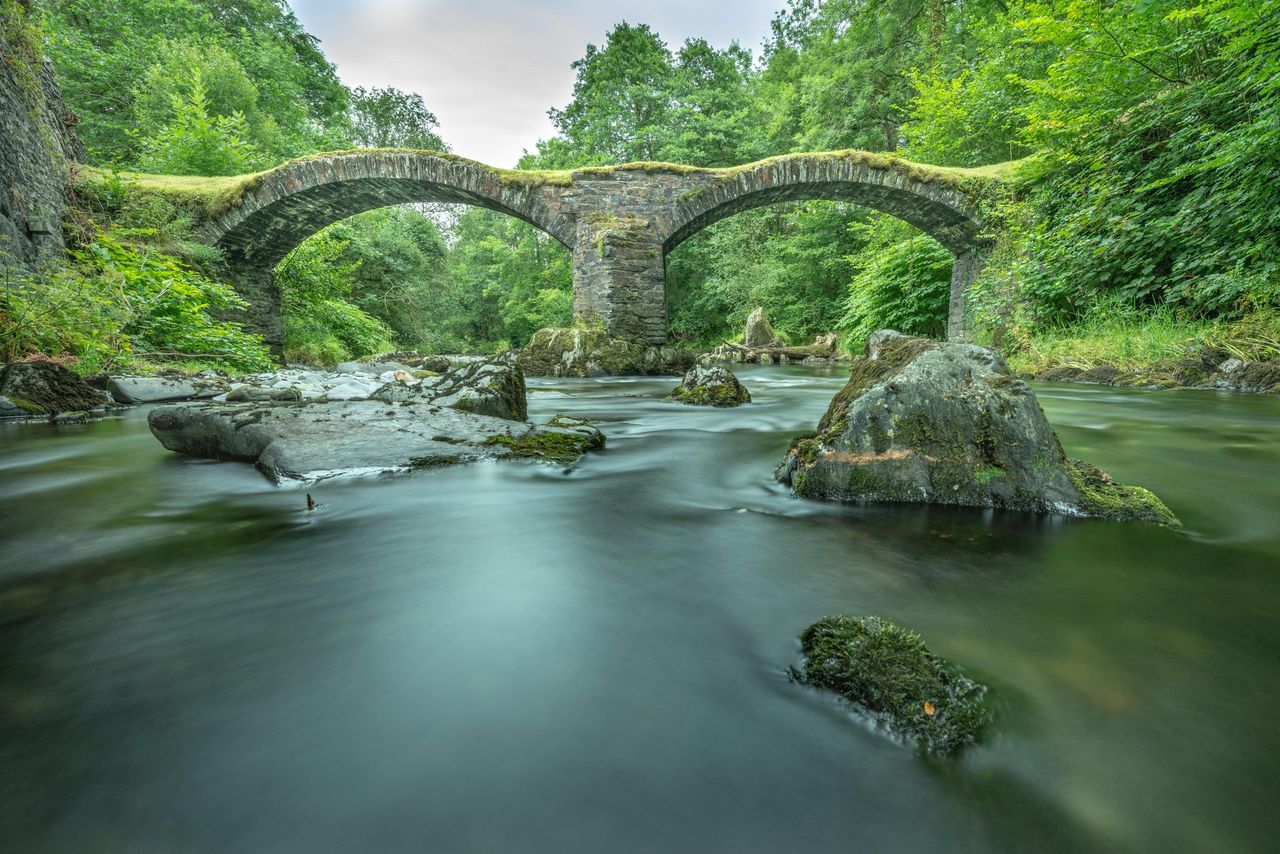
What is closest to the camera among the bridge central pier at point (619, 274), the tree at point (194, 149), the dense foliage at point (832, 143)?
the dense foliage at point (832, 143)

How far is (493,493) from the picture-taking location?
230 cm

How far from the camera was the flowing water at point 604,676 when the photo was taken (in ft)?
2.25

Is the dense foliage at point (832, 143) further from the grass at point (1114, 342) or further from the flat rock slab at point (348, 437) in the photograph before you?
the flat rock slab at point (348, 437)

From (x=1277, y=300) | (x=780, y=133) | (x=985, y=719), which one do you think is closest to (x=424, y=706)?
(x=985, y=719)

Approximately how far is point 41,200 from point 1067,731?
33.6 feet

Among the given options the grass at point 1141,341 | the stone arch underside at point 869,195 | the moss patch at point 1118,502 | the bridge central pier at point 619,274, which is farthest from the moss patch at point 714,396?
the stone arch underside at point 869,195

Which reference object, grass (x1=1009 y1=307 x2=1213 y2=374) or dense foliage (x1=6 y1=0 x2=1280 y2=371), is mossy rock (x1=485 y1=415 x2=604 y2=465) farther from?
grass (x1=1009 y1=307 x2=1213 y2=374)

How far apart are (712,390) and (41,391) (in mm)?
5677

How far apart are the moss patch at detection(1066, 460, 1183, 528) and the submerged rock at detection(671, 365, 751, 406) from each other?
146 inches

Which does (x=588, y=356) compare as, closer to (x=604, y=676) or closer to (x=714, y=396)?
(x=714, y=396)

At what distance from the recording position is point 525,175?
11.4 metres

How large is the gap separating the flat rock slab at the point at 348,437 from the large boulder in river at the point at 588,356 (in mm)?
7877

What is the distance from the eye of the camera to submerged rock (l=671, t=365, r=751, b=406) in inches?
218

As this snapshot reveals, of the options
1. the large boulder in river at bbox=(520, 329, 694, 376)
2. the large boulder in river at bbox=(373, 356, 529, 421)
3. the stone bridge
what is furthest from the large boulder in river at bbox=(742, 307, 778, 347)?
the large boulder in river at bbox=(373, 356, 529, 421)
